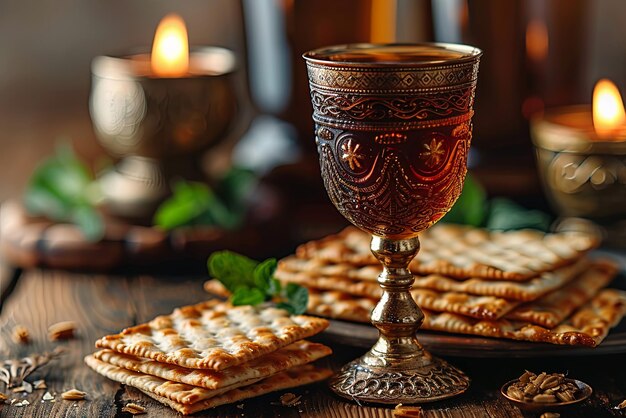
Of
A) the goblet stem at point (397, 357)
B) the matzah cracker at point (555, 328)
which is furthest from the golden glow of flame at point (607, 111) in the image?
the goblet stem at point (397, 357)

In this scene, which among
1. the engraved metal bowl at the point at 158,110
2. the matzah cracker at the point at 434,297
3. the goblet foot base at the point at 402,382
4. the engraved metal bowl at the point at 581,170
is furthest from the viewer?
the engraved metal bowl at the point at 158,110

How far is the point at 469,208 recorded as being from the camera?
1.79 meters

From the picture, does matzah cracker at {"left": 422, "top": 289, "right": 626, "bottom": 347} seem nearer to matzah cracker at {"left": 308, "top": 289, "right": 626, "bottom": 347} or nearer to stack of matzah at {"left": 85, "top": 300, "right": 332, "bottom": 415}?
matzah cracker at {"left": 308, "top": 289, "right": 626, "bottom": 347}

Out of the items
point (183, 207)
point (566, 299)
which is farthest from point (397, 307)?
point (183, 207)

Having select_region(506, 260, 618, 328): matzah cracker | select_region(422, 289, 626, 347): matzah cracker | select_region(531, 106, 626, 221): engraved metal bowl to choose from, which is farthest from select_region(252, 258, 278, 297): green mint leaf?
select_region(531, 106, 626, 221): engraved metal bowl

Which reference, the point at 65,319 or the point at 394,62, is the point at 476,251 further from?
the point at 65,319

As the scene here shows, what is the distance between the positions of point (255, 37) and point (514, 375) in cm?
106

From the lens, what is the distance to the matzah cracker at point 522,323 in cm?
133

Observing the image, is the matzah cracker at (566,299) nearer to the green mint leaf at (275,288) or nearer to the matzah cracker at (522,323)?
the matzah cracker at (522,323)

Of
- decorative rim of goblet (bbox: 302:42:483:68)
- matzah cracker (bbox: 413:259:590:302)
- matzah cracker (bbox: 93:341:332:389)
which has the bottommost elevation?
matzah cracker (bbox: 93:341:332:389)

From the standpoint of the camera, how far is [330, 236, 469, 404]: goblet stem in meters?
1.28

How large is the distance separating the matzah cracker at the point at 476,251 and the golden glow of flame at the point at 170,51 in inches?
21.7

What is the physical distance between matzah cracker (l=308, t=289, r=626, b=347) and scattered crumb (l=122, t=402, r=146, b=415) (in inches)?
12.0

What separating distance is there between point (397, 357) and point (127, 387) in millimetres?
340
